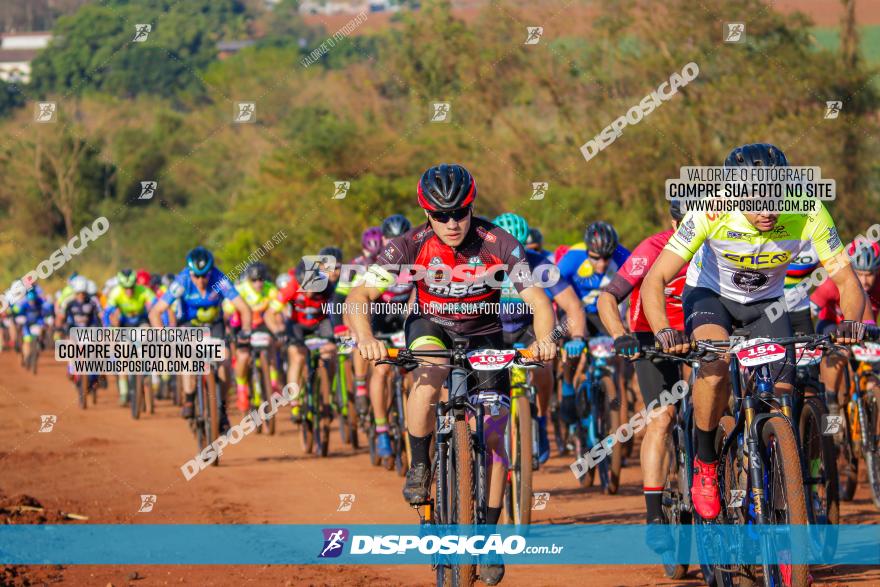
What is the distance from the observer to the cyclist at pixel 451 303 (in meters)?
7.32

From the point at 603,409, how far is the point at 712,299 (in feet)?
16.8

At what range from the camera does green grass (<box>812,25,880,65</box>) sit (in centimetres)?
3278

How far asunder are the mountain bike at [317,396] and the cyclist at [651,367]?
6.63m

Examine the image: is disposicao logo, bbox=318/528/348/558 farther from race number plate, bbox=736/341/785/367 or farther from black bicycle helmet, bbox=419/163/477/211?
race number plate, bbox=736/341/785/367

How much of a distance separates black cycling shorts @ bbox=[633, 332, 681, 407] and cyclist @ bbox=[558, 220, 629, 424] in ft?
6.71

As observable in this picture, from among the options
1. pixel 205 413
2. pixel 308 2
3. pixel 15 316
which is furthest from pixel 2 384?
pixel 308 2

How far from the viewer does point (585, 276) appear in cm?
1305

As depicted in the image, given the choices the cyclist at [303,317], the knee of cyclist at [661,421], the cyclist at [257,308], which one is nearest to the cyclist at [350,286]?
the cyclist at [303,317]

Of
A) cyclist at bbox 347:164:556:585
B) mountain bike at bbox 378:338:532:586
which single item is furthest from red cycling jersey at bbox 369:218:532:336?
mountain bike at bbox 378:338:532:586

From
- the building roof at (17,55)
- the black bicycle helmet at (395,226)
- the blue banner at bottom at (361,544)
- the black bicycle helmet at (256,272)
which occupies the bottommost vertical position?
the blue banner at bottom at (361,544)

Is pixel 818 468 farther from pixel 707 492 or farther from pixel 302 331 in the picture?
pixel 302 331

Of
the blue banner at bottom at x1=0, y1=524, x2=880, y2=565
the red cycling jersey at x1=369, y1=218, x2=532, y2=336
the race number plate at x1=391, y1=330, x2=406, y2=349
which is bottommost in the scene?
the blue banner at bottom at x1=0, y1=524, x2=880, y2=565

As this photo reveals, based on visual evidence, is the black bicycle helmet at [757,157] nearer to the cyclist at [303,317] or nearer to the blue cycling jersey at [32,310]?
the cyclist at [303,317]

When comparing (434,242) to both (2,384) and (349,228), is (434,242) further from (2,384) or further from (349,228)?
(349,228)
